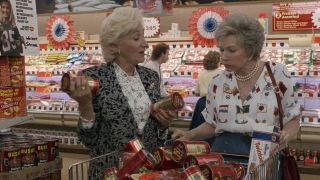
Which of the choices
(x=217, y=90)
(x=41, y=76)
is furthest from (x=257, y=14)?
(x=217, y=90)

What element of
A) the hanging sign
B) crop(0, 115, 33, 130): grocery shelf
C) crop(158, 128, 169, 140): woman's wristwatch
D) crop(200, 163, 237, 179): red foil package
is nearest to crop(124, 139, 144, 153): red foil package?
crop(200, 163, 237, 179): red foil package

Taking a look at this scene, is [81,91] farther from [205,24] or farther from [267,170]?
[205,24]

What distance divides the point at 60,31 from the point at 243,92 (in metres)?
5.30

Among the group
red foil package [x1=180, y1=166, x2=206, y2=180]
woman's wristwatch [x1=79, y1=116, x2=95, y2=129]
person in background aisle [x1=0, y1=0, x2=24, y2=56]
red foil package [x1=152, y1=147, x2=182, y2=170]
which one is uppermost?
person in background aisle [x1=0, y1=0, x2=24, y2=56]

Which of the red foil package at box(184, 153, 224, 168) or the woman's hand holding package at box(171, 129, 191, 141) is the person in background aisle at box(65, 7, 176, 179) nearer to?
the woman's hand holding package at box(171, 129, 191, 141)

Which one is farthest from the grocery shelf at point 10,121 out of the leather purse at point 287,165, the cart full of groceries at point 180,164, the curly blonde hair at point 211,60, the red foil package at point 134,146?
the curly blonde hair at point 211,60

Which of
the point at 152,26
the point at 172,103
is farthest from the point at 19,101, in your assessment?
the point at 152,26

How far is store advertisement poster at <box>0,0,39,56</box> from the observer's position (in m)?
3.09

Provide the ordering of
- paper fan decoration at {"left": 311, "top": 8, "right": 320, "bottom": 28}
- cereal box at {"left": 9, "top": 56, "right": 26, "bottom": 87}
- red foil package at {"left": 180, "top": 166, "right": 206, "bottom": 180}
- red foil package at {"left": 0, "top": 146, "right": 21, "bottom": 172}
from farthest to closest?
paper fan decoration at {"left": 311, "top": 8, "right": 320, "bottom": 28}
cereal box at {"left": 9, "top": 56, "right": 26, "bottom": 87}
red foil package at {"left": 0, "top": 146, "right": 21, "bottom": 172}
red foil package at {"left": 180, "top": 166, "right": 206, "bottom": 180}

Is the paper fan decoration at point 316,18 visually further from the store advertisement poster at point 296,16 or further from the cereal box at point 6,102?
the cereal box at point 6,102

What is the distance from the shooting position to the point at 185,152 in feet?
5.37

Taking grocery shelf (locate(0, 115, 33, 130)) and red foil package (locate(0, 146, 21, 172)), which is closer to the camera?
red foil package (locate(0, 146, 21, 172))

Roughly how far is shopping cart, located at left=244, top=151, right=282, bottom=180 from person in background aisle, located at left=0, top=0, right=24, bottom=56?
2006 mm

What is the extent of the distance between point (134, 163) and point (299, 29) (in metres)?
4.59
